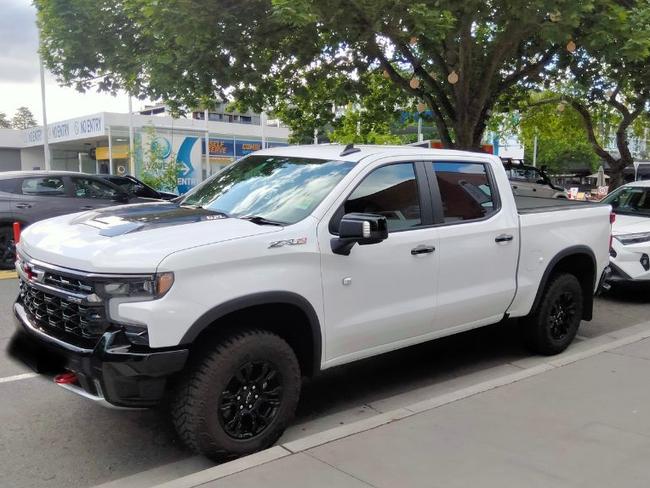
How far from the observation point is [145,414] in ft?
15.0

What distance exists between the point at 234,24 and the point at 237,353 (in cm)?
737

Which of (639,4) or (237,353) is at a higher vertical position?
(639,4)

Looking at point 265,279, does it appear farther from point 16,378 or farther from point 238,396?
point 16,378

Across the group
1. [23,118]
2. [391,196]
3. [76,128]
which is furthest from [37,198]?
[23,118]

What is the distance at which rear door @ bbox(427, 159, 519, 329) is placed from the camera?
476 centimetres

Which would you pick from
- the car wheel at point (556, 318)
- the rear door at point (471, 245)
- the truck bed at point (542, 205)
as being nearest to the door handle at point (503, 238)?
the rear door at point (471, 245)

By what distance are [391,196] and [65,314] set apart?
7.57 feet

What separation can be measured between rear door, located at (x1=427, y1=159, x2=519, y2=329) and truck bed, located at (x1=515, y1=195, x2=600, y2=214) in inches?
17.8

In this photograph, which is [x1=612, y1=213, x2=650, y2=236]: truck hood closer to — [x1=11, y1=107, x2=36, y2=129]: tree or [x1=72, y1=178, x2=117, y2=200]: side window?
[x1=72, y1=178, x2=117, y2=200]: side window

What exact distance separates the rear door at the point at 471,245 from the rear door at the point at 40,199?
25.8 ft

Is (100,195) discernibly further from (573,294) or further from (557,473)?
(557,473)

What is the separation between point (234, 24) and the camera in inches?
381

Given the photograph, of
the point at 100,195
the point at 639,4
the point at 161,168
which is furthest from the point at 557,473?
the point at 161,168

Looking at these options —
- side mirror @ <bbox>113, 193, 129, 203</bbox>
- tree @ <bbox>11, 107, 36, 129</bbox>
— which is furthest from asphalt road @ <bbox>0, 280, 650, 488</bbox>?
tree @ <bbox>11, 107, 36, 129</bbox>
